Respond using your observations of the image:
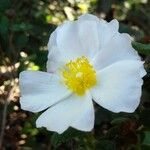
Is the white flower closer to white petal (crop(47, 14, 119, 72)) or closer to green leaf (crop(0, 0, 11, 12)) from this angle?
white petal (crop(47, 14, 119, 72))

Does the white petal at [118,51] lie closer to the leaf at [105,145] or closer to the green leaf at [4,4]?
the leaf at [105,145]

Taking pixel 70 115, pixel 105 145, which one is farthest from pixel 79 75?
pixel 105 145

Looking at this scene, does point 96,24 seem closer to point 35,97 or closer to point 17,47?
point 35,97

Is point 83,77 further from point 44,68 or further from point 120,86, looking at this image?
point 44,68

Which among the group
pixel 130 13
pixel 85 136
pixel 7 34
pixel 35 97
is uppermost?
pixel 35 97

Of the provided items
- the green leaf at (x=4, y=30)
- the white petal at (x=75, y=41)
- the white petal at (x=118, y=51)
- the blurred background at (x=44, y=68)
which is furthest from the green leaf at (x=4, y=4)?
the white petal at (x=118, y=51)

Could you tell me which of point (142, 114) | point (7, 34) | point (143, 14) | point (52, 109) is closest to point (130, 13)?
point (143, 14)

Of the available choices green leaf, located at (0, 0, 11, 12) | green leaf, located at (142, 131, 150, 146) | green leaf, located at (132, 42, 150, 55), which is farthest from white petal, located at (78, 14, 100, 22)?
green leaf, located at (0, 0, 11, 12)
